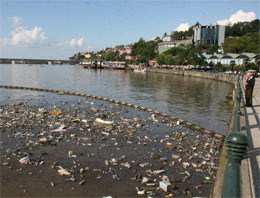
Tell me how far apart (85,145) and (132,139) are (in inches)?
72.6

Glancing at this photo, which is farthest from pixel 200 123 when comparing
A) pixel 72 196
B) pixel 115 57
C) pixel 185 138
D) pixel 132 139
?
pixel 115 57

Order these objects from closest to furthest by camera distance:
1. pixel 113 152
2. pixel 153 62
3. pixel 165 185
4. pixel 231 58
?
1. pixel 165 185
2. pixel 113 152
3. pixel 231 58
4. pixel 153 62

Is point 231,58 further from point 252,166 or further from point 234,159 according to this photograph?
point 234,159

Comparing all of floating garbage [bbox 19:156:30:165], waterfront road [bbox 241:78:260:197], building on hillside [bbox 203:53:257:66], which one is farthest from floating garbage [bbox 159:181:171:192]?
building on hillside [bbox 203:53:257:66]

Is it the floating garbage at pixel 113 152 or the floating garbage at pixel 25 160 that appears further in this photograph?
the floating garbage at pixel 25 160

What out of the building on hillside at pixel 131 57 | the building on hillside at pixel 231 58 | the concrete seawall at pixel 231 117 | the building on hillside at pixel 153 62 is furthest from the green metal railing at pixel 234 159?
the building on hillside at pixel 131 57

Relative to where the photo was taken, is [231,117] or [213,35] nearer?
[231,117]

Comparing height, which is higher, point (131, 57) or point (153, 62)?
point (131, 57)

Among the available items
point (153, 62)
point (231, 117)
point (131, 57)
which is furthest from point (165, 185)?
point (131, 57)

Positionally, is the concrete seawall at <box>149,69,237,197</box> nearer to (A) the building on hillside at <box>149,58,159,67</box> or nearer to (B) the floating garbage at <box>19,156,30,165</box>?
(B) the floating garbage at <box>19,156,30,165</box>

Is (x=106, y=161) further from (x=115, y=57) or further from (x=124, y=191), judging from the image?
(x=115, y=57)

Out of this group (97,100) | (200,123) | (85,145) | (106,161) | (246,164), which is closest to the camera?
(246,164)

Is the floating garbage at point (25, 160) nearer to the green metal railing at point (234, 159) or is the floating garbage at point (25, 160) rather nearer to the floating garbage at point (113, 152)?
the floating garbage at point (113, 152)

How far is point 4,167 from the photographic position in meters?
6.31
